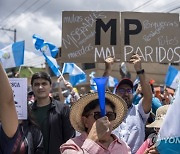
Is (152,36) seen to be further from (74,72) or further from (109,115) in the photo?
(74,72)

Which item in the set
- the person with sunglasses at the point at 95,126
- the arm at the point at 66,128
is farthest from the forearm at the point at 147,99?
the person with sunglasses at the point at 95,126

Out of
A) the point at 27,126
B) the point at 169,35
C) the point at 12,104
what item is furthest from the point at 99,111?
the point at 169,35

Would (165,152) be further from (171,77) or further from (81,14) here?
(171,77)

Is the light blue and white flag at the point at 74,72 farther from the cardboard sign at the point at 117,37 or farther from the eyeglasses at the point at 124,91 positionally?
the eyeglasses at the point at 124,91

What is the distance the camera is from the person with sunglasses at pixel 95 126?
212cm

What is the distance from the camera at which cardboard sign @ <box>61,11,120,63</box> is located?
4.90 m

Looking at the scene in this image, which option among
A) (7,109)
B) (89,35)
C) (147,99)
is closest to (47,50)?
(89,35)

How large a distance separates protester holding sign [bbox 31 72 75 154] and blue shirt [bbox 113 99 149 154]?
57cm

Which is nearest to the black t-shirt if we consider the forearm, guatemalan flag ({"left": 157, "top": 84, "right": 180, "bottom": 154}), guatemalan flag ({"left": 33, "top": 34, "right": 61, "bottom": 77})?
the forearm

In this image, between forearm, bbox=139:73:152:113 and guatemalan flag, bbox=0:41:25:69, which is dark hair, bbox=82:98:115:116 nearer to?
forearm, bbox=139:73:152:113

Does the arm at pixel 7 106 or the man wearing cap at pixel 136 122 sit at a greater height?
the arm at pixel 7 106

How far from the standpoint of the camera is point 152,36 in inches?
200

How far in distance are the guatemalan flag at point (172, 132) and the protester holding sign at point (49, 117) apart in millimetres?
2121

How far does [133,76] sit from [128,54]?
26.1 metres
